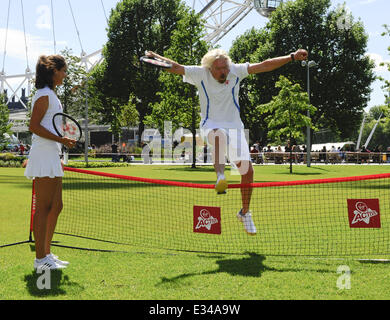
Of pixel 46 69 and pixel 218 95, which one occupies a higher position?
pixel 46 69

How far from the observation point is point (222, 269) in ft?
18.4

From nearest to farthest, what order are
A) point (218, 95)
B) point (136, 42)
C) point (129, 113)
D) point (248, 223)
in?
point (218, 95) < point (248, 223) < point (136, 42) < point (129, 113)

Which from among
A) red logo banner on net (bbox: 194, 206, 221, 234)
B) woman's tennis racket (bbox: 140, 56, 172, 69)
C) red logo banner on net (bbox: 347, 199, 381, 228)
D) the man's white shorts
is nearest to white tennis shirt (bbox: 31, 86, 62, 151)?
woman's tennis racket (bbox: 140, 56, 172, 69)

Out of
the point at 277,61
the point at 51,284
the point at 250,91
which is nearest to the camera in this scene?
the point at 51,284

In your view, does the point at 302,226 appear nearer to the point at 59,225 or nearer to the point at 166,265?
the point at 166,265

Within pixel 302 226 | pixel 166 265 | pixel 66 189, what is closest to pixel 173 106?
pixel 66 189

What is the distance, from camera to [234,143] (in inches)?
249

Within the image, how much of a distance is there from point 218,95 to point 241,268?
7.76 feet

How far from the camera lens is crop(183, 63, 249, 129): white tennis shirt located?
6309 mm

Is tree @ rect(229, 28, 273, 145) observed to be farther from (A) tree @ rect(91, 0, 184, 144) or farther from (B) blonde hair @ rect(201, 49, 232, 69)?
(B) blonde hair @ rect(201, 49, 232, 69)

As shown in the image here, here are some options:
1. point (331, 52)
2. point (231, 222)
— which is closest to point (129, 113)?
point (331, 52)

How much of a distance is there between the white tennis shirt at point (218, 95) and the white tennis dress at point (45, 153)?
193 centimetres

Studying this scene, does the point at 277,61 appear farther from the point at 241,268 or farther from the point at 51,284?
the point at 51,284

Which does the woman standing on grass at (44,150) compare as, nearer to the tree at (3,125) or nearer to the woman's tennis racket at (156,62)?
the woman's tennis racket at (156,62)
